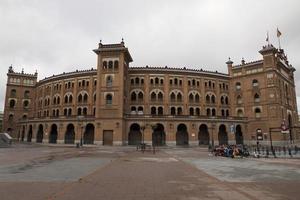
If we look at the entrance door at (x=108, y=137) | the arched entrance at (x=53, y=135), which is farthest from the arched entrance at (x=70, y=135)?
the entrance door at (x=108, y=137)

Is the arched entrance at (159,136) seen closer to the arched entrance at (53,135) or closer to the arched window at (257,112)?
the arched window at (257,112)

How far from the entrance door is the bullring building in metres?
0.20

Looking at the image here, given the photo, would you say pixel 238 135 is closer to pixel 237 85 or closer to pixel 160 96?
pixel 237 85

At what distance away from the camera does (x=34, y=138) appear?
61.8m

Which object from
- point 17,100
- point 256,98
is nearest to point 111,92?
point 256,98

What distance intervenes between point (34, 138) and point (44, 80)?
17.9 m

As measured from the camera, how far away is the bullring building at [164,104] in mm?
54125

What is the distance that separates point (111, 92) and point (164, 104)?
13.3 meters

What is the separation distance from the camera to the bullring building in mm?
54125

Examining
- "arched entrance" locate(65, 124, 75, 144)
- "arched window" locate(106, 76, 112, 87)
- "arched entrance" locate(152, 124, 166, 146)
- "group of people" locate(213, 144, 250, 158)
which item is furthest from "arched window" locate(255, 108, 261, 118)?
"arched entrance" locate(65, 124, 75, 144)

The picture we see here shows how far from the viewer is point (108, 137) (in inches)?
2063

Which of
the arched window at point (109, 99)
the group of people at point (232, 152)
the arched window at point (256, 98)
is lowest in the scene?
the group of people at point (232, 152)

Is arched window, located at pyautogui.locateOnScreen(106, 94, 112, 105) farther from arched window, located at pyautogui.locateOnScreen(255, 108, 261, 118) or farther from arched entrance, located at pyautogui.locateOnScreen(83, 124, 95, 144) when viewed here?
arched window, located at pyautogui.locateOnScreen(255, 108, 261, 118)

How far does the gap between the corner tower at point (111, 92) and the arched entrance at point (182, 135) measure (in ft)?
43.2
